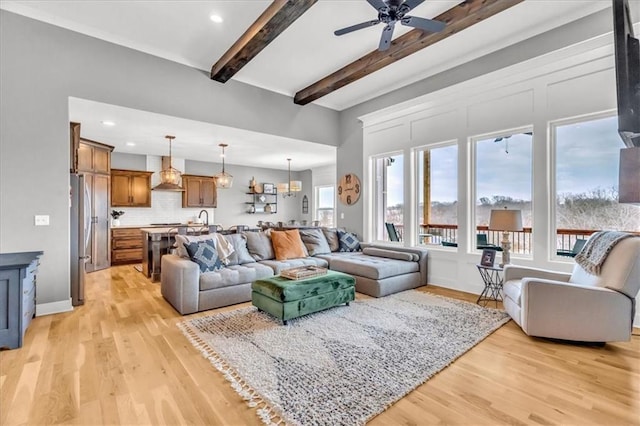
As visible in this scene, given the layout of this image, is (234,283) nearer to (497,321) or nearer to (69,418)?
(69,418)

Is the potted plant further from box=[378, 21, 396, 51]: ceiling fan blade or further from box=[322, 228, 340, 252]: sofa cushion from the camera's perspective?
box=[378, 21, 396, 51]: ceiling fan blade

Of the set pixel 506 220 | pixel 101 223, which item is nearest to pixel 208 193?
pixel 101 223

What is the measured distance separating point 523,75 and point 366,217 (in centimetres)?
334

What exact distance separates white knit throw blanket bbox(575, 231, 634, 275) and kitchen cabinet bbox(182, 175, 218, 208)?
823 centimetres

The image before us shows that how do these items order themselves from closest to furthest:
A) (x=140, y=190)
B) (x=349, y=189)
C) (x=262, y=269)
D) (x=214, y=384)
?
(x=214, y=384) → (x=262, y=269) → (x=349, y=189) → (x=140, y=190)

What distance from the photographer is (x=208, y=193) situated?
29.2 feet

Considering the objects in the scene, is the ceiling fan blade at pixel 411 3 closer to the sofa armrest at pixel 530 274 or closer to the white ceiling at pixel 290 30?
the white ceiling at pixel 290 30

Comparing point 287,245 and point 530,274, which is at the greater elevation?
point 287,245

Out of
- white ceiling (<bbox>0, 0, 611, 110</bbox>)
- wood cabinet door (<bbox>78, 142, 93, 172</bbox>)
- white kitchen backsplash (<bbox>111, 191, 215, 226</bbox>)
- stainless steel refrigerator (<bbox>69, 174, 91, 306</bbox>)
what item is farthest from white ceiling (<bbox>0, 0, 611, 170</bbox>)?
white kitchen backsplash (<bbox>111, 191, 215, 226</bbox>)

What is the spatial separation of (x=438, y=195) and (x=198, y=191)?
6548 mm

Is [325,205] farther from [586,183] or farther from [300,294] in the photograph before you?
[586,183]

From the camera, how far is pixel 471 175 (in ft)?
15.1

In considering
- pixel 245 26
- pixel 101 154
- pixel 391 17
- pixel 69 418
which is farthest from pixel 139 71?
pixel 69 418

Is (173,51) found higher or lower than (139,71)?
higher
